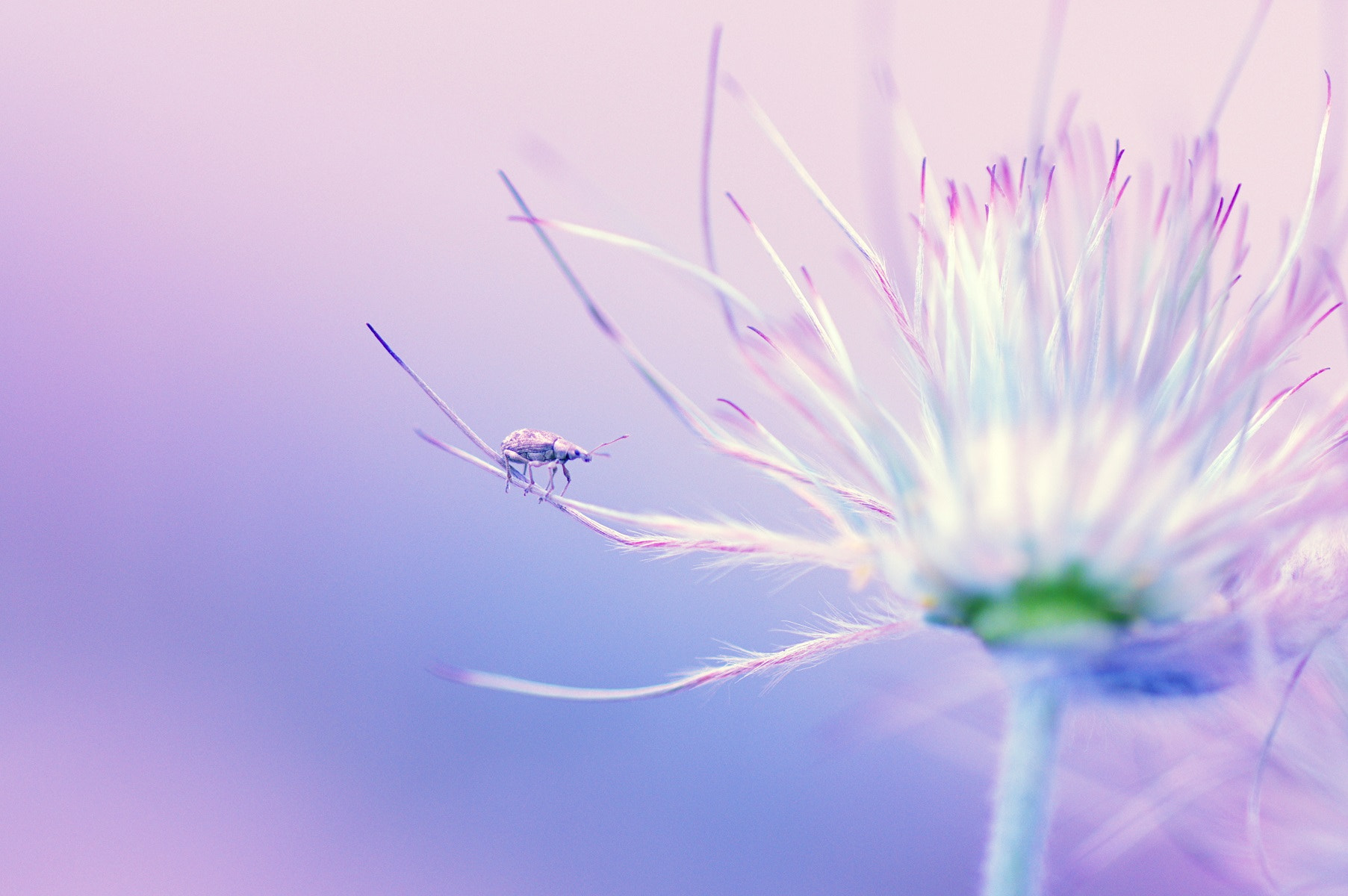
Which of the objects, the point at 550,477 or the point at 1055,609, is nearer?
the point at 1055,609

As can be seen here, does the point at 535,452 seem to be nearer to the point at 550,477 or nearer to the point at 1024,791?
the point at 550,477

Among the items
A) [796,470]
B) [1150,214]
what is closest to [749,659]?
[796,470]

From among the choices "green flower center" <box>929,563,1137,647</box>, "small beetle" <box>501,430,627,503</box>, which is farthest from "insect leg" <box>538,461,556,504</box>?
"green flower center" <box>929,563,1137,647</box>

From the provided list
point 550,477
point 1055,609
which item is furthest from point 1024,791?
point 550,477

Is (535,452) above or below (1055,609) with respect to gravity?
above

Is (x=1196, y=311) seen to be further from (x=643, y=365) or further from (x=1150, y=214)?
(x=643, y=365)

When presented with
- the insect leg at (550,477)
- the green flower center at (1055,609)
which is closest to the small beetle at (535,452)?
the insect leg at (550,477)

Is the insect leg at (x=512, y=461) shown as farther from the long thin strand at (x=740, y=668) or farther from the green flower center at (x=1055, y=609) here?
the green flower center at (x=1055, y=609)

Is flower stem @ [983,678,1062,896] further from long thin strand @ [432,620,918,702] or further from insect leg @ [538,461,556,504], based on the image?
insect leg @ [538,461,556,504]
